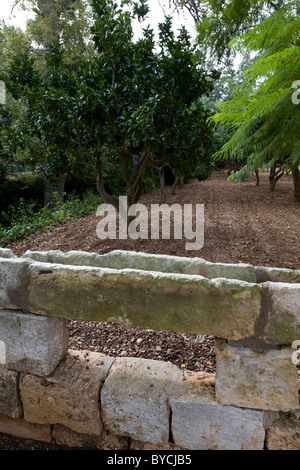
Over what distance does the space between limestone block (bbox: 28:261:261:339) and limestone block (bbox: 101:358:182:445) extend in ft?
1.44

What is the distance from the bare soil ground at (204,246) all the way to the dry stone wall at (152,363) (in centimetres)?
48

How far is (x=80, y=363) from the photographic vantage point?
2.08 meters

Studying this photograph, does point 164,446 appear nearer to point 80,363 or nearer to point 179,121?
point 80,363

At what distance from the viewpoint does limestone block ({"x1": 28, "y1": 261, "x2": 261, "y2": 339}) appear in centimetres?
161

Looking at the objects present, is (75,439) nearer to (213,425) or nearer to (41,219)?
(213,425)

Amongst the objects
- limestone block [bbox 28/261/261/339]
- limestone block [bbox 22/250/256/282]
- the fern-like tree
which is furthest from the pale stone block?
the fern-like tree

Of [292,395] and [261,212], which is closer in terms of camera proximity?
[292,395]

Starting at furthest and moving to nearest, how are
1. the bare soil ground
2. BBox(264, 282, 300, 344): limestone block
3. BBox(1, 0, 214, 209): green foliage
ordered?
BBox(1, 0, 214, 209): green foliage → the bare soil ground → BBox(264, 282, 300, 344): limestone block

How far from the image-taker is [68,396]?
1.94 meters

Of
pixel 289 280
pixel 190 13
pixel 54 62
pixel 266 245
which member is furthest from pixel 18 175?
pixel 289 280

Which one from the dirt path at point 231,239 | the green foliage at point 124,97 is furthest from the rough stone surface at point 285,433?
the green foliage at point 124,97

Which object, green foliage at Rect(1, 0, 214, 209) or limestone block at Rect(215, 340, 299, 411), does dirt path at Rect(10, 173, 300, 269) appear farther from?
limestone block at Rect(215, 340, 299, 411)

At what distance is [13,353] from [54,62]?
5.41 m

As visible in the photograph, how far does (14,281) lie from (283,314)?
167 centimetres
